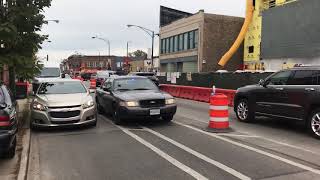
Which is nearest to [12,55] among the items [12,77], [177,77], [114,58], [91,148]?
[12,77]

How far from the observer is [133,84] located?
13609 mm

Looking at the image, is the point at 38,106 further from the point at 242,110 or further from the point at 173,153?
the point at 242,110

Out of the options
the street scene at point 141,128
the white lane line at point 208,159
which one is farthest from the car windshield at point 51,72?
the white lane line at point 208,159

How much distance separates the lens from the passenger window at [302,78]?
10695mm

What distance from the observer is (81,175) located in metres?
6.99

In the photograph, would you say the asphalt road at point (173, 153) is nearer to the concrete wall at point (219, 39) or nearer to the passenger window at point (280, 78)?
the passenger window at point (280, 78)

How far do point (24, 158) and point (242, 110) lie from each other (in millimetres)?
7411

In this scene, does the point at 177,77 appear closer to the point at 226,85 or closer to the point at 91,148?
the point at 226,85

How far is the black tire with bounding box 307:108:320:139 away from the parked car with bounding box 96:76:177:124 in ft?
12.4

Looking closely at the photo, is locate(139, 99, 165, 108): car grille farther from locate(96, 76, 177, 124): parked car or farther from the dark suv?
the dark suv

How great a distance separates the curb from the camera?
22.7 ft

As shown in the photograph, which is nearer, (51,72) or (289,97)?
(289,97)

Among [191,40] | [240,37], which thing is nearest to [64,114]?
[240,37]

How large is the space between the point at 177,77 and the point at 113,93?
1875 cm
